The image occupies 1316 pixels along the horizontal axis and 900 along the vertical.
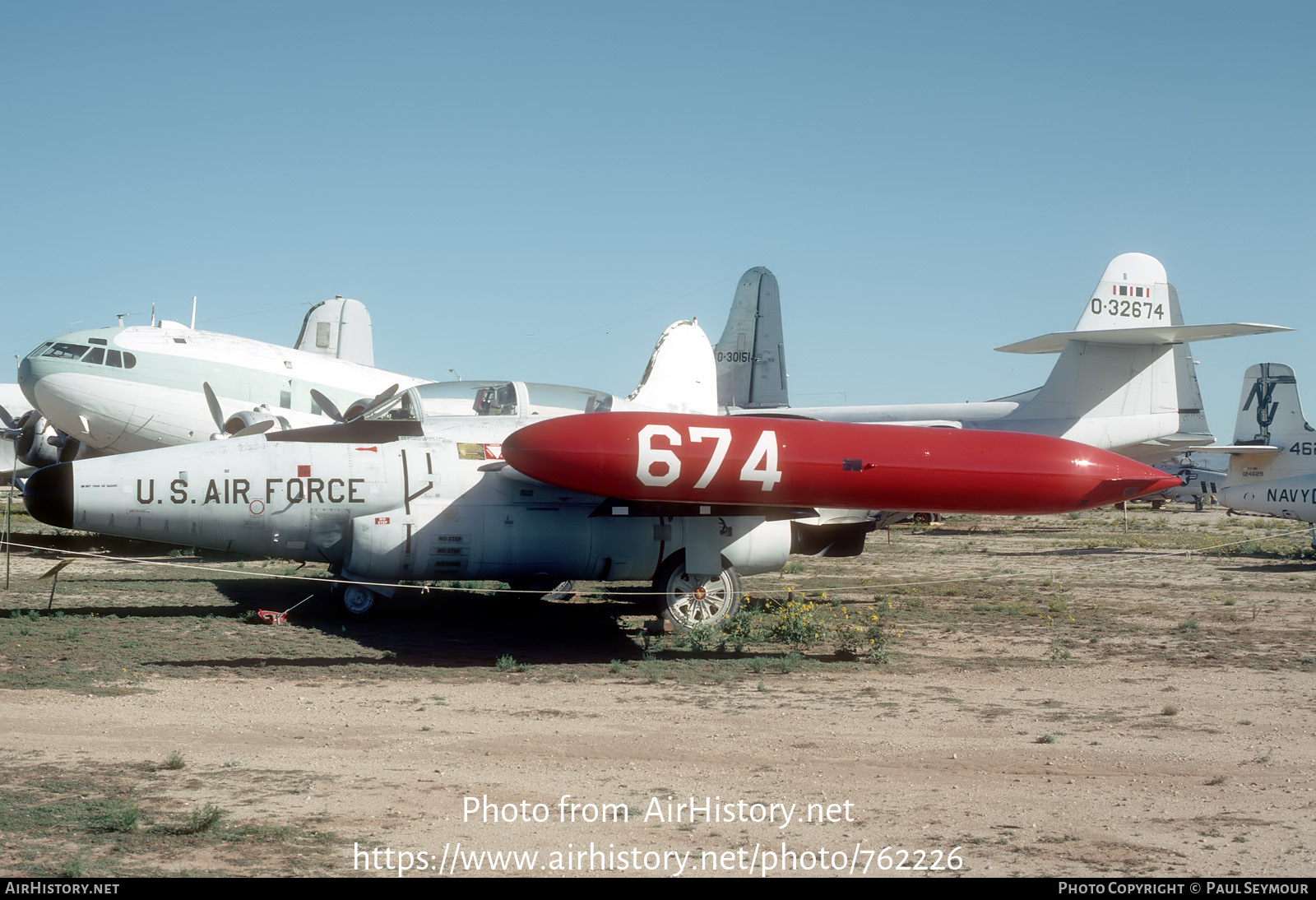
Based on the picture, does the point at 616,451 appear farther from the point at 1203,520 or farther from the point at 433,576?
the point at 1203,520

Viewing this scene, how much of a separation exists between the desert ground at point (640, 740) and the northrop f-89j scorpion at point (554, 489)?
2.92 ft

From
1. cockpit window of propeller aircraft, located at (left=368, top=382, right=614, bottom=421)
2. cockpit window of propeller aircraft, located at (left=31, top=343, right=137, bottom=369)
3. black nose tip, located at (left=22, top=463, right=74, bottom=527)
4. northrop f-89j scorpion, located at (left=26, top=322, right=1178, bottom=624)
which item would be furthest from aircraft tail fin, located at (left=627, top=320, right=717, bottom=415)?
cockpit window of propeller aircraft, located at (left=31, top=343, right=137, bottom=369)

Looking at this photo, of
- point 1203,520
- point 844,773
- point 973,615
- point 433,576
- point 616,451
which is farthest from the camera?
point 1203,520

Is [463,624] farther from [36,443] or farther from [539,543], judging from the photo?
[36,443]

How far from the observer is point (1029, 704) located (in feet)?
28.6

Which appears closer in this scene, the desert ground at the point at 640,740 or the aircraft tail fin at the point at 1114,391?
the desert ground at the point at 640,740

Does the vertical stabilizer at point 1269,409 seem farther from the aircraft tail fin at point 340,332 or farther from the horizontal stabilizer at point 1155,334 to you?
the aircraft tail fin at point 340,332

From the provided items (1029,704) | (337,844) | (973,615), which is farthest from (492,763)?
(973,615)

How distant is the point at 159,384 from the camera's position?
1925 centimetres

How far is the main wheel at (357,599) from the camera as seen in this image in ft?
40.1

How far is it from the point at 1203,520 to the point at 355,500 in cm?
4275

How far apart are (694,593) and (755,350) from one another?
21.7 m

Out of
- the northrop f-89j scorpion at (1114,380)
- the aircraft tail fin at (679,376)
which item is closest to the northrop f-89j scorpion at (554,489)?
the aircraft tail fin at (679,376)
